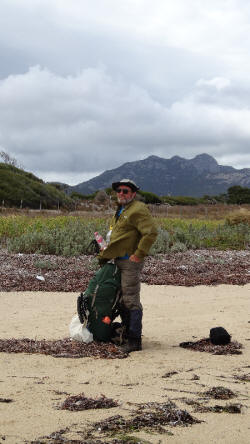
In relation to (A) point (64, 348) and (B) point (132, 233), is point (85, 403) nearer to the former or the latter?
(A) point (64, 348)

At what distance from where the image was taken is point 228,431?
3.82 metres

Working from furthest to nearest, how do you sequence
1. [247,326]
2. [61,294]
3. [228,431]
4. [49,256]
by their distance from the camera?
1. [49,256]
2. [61,294]
3. [247,326]
4. [228,431]

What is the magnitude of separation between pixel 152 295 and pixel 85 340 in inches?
176

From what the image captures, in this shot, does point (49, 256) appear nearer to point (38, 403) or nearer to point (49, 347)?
point (49, 347)

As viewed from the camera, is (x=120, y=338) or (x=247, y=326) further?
(x=247, y=326)

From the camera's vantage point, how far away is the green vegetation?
16.0 metres

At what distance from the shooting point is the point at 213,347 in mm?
6473

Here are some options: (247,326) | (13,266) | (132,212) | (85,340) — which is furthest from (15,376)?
(13,266)

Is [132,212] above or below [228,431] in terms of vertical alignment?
above

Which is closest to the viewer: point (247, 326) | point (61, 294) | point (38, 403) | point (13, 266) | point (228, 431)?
point (228, 431)

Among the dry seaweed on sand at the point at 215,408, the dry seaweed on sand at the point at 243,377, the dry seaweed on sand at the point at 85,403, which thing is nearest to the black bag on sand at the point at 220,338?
the dry seaweed on sand at the point at 243,377

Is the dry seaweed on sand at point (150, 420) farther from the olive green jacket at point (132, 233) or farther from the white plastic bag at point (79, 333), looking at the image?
the white plastic bag at point (79, 333)

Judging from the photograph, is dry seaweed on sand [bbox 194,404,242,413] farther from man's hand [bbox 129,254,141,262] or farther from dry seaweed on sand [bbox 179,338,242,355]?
man's hand [bbox 129,254,141,262]

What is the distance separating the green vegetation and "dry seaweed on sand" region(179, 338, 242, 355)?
9.03 m
